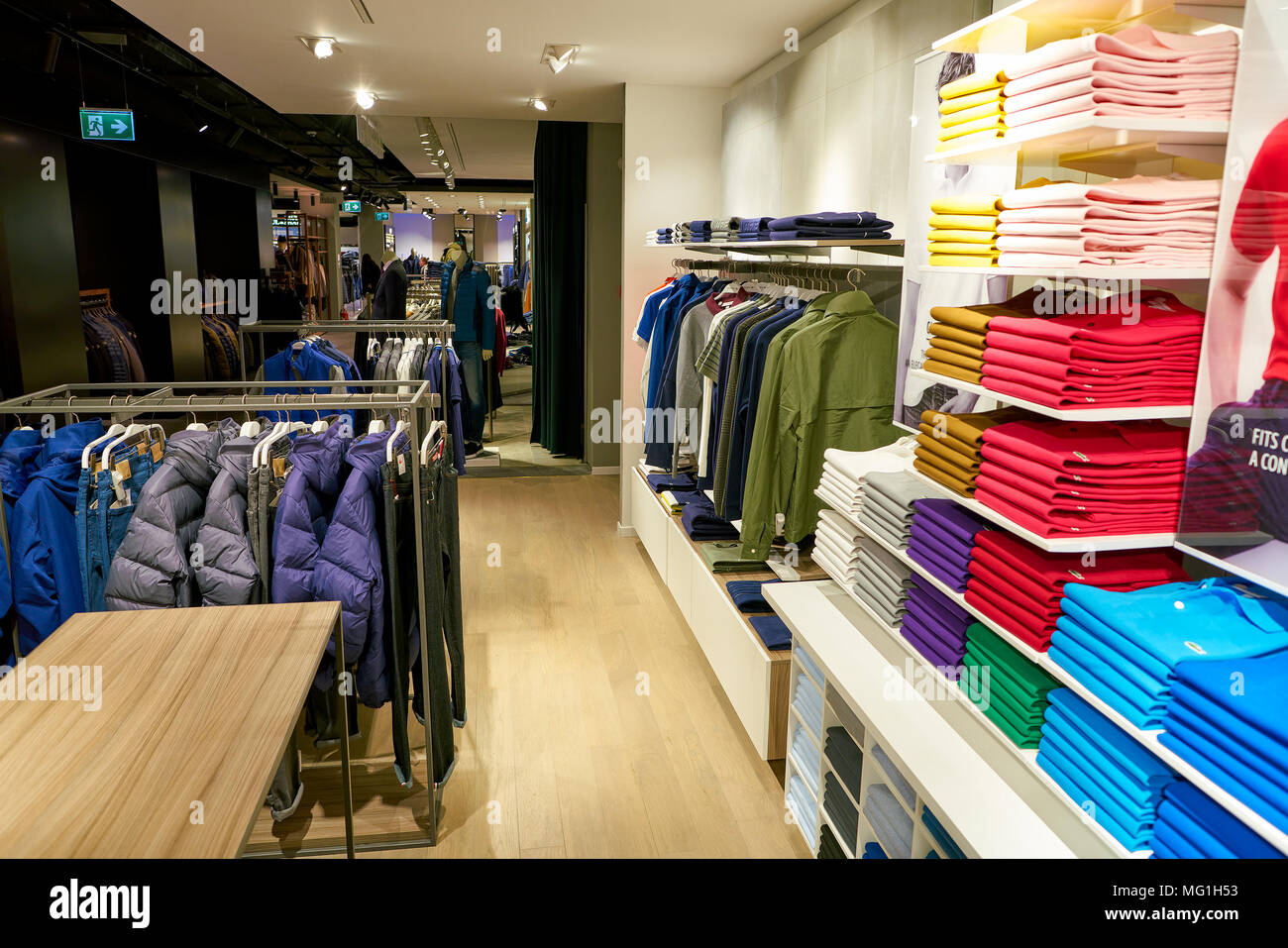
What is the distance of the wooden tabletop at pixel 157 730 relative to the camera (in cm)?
135

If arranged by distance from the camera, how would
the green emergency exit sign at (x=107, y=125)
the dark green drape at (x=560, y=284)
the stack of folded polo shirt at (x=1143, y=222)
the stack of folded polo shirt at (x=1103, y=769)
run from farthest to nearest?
1. the dark green drape at (x=560, y=284)
2. the green emergency exit sign at (x=107, y=125)
3. the stack of folded polo shirt at (x=1143, y=222)
4. the stack of folded polo shirt at (x=1103, y=769)

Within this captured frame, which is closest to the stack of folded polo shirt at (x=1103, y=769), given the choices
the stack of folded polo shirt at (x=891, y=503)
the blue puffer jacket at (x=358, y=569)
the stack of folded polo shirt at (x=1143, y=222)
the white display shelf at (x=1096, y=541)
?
the white display shelf at (x=1096, y=541)

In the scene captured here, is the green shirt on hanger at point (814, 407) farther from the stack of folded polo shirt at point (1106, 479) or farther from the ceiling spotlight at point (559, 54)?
the ceiling spotlight at point (559, 54)

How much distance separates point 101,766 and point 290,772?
1411 mm

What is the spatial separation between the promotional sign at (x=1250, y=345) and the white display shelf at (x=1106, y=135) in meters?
0.10

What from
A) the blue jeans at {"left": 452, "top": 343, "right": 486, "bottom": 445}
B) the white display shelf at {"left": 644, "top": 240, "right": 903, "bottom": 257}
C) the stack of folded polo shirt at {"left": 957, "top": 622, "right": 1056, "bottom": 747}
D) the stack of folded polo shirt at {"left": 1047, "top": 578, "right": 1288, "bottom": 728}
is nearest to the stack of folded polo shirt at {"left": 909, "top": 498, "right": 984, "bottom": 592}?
the stack of folded polo shirt at {"left": 957, "top": 622, "right": 1056, "bottom": 747}

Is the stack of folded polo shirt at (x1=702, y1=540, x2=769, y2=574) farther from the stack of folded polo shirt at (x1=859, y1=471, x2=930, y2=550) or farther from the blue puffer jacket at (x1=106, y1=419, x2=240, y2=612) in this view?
the blue puffer jacket at (x1=106, y1=419, x2=240, y2=612)

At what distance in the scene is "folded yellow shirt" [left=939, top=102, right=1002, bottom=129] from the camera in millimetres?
1929

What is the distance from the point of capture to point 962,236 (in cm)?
205
